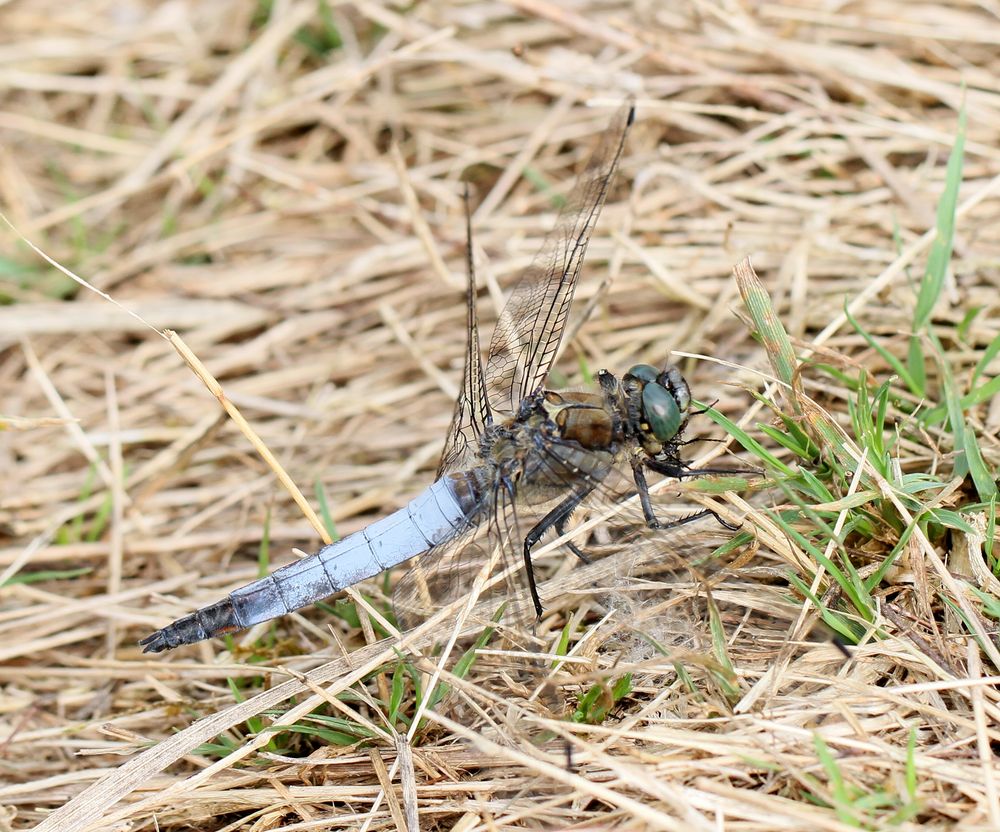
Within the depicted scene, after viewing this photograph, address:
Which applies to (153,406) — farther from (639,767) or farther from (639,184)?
(639,767)

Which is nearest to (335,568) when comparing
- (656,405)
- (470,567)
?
(470,567)

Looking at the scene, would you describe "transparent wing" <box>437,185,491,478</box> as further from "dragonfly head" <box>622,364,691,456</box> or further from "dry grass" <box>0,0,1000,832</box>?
"dragonfly head" <box>622,364,691,456</box>

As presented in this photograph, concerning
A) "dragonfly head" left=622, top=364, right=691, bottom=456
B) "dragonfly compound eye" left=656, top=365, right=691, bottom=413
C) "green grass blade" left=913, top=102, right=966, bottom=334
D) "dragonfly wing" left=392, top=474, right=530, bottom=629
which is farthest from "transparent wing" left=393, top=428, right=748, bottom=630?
"green grass blade" left=913, top=102, right=966, bottom=334

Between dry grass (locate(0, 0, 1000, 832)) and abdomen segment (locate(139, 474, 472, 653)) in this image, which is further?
abdomen segment (locate(139, 474, 472, 653))

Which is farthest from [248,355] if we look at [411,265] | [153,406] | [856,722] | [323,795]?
[856,722]

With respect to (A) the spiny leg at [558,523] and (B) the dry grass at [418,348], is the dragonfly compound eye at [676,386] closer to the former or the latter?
(B) the dry grass at [418,348]

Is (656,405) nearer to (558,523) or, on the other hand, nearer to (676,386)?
(676,386)
